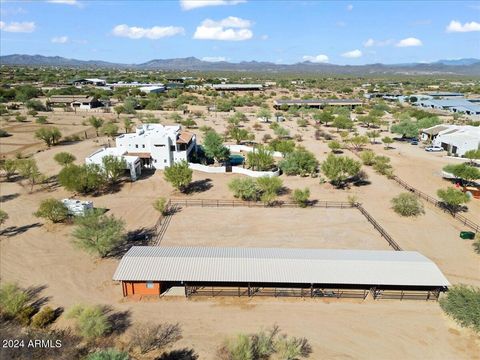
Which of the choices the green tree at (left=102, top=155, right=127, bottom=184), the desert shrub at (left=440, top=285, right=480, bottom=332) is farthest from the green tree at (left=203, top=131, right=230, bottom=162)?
the desert shrub at (left=440, top=285, right=480, bottom=332)

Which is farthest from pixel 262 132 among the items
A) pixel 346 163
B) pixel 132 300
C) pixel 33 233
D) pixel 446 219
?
pixel 132 300

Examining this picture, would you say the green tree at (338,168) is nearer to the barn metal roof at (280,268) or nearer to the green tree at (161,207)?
the barn metal roof at (280,268)

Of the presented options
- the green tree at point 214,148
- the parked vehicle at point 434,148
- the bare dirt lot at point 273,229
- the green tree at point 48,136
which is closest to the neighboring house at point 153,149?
the green tree at point 214,148

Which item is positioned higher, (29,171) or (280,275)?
(29,171)

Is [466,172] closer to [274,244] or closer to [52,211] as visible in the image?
[274,244]

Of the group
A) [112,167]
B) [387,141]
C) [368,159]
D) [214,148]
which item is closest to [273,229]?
[112,167]

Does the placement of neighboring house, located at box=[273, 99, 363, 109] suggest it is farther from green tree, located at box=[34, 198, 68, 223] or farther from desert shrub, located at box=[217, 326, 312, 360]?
desert shrub, located at box=[217, 326, 312, 360]
